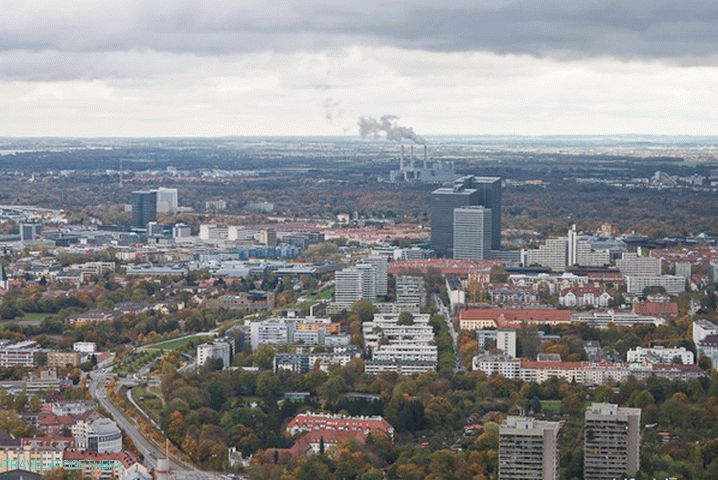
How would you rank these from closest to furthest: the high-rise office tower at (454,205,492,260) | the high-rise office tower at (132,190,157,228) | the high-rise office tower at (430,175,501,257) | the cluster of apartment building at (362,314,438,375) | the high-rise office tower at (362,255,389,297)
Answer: the cluster of apartment building at (362,314,438,375), the high-rise office tower at (362,255,389,297), the high-rise office tower at (454,205,492,260), the high-rise office tower at (430,175,501,257), the high-rise office tower at (132,190,157,228)

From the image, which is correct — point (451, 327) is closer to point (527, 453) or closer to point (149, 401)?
point (149, 401)

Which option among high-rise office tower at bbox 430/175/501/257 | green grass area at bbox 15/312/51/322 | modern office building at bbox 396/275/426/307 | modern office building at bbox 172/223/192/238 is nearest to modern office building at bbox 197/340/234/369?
green grass area at bbox 15/312/51/322

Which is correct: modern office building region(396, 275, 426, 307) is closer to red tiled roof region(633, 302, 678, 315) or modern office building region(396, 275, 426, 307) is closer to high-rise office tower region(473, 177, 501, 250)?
red tiled roof region(633, 302, 678, 315)

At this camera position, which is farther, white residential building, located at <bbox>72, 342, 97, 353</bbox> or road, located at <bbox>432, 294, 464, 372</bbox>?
white residential building, located at <bbox>72, 342, 97, 353</bbox>

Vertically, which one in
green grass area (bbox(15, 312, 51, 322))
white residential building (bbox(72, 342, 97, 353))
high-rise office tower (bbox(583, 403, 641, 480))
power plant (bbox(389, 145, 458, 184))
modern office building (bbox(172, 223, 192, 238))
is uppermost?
high-rise office tower (bbox(583, 403, 641, 480))

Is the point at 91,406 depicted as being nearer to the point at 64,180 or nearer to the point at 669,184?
the point at 669,184

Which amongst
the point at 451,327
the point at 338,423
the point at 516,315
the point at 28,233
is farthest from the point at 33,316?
the point at 28,233
